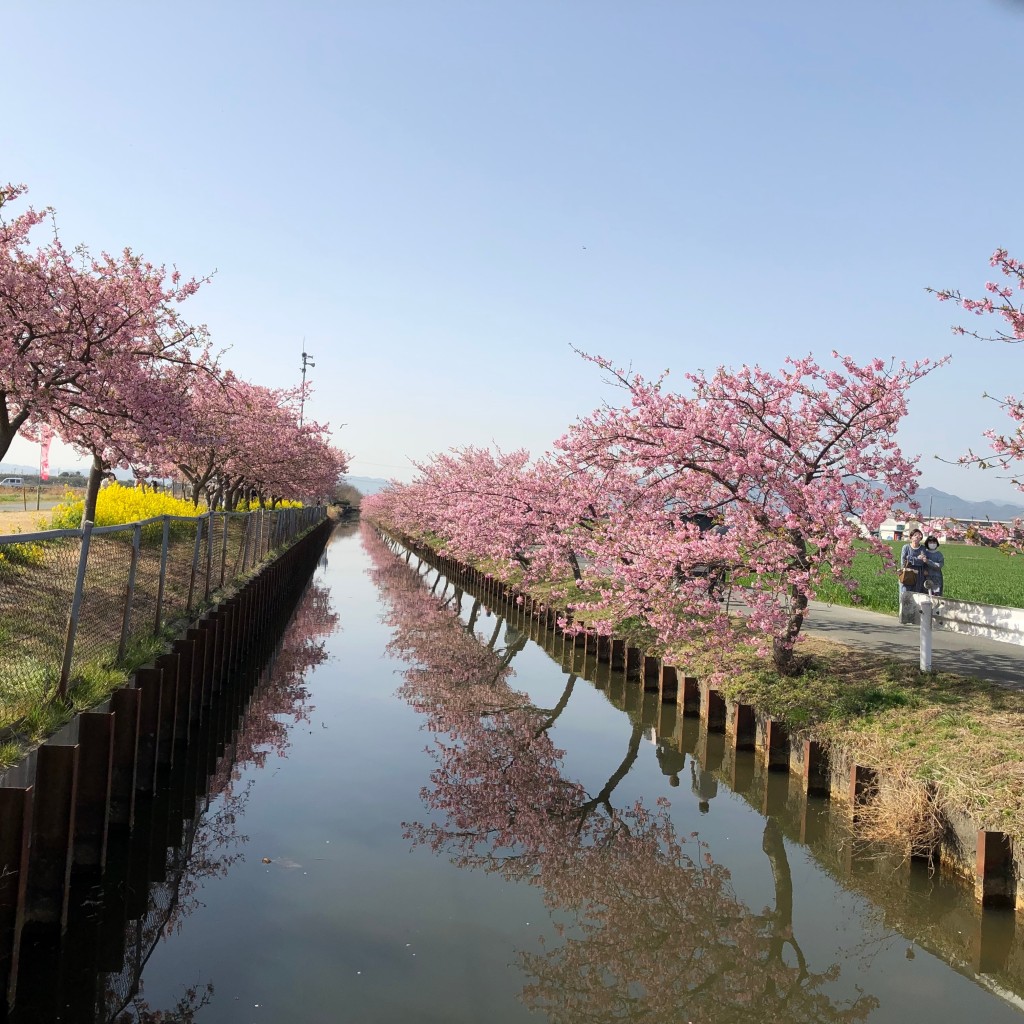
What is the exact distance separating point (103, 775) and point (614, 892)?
441 centimetres

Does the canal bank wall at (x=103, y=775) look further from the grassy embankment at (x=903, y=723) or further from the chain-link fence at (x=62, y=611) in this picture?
the grassy embankment at (x=903, y=723)

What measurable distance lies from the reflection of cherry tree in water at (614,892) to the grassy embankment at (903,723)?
1402 mm

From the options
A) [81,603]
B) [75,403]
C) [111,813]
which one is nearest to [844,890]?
[111,813]

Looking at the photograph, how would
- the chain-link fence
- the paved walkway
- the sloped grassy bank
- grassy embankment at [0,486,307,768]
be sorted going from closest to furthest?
grassy embankment at [0,486,307,768] < the chain-link fence < the sloped grassy bank < the paved walkway

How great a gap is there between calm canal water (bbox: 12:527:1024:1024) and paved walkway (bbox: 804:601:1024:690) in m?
3.86

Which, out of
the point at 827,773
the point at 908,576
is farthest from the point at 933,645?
the point at 827,773

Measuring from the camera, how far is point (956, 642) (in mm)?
15555

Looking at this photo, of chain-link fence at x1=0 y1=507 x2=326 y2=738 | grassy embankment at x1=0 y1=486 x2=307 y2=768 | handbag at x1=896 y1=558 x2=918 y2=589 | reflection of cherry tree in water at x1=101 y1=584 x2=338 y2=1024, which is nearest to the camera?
reflection of cherry tree in water at x1=101 y1=584 x2=338 y2=1024

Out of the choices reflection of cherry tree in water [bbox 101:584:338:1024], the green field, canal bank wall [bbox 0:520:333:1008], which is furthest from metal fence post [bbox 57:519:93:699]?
the green field

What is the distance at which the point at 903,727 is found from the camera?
9914 millimetres

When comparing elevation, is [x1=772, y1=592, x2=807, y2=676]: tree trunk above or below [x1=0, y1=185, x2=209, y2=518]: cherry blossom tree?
below

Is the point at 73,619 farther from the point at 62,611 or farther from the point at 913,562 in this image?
the point at 913,562

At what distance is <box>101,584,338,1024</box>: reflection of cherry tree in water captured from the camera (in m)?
5.24

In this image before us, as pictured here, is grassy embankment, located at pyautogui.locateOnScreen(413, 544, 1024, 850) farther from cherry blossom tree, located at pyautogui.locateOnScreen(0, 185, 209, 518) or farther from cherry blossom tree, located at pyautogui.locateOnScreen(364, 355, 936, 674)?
cherry blossom tree, located at pyautogui.locateOnScreen(0, 185, 209, 518)
